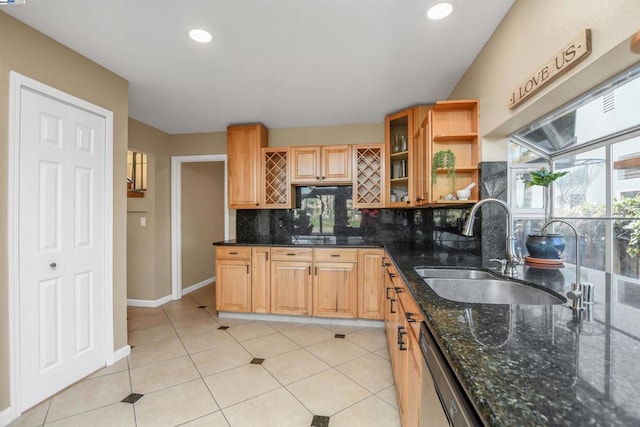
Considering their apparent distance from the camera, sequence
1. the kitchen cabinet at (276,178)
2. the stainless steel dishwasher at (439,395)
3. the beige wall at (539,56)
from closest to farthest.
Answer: the stainless steel dishwasher at (439,395) < the beige wall at (539,56) < the kitchen cabinet at (276,178)

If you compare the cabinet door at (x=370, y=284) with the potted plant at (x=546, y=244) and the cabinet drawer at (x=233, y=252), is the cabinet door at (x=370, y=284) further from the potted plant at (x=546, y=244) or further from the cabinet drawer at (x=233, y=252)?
the potted plant at (x=546, y=244)

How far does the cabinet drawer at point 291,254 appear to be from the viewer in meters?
3.12

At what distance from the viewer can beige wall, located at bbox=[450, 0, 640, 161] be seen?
101 centimetres

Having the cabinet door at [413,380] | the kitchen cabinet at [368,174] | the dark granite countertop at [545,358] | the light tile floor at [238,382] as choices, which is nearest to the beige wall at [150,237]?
the light tile floor at [238,382]

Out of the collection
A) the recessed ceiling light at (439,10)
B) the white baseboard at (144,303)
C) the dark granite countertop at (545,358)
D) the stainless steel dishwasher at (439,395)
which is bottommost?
the white baseboard at (144,303)

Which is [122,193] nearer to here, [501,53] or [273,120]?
[273,120]

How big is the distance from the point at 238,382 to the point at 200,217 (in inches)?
125

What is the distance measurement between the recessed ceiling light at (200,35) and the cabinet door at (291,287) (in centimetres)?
220

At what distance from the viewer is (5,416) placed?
164 centimetres

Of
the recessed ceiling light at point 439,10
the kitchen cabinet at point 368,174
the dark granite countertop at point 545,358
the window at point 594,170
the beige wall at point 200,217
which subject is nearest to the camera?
the dark granite countertop at point 545,358

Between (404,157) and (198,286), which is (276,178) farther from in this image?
(198,286)

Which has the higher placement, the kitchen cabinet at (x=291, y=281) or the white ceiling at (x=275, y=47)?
the white ceiling at (x=275, y=47)

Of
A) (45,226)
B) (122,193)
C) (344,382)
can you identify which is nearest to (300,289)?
(344,382)

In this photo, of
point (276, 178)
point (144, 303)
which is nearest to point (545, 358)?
point (276, 178)
